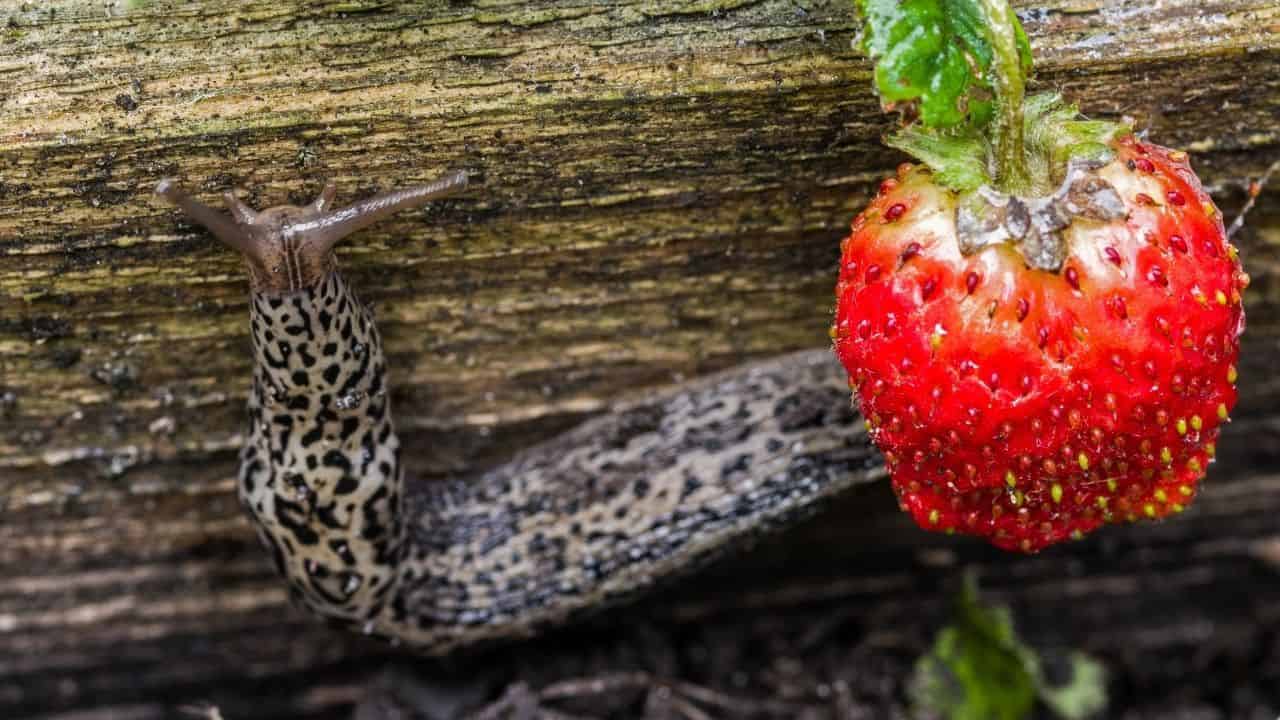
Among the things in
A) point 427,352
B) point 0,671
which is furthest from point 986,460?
point 0,671

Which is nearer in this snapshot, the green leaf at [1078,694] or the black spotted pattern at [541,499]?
the black spotted pattern at [541,499]

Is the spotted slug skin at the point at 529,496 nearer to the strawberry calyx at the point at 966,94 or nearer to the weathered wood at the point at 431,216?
the weathered wood at the point at 431,216

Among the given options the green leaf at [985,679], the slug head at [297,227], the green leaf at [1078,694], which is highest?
the slug head at [297,227]

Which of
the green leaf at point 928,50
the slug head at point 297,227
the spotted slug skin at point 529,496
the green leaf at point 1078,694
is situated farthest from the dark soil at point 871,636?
the green leaf at point 928,50

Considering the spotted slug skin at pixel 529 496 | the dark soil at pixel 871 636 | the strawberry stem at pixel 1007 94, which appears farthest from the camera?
the dark soil at pixel 871 636

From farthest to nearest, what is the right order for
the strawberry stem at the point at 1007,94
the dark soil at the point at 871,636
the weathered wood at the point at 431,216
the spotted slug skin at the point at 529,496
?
1. the dark soil at the point at 871,636
2. the spotted slug skin at the point at 529,496
3. the weathered wood at the point at 431,216
4. the strawberry stem at the point at 1007,94

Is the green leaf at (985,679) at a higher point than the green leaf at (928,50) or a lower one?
lower

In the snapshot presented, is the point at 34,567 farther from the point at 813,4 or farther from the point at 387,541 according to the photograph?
the point at 813,4
